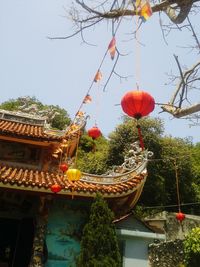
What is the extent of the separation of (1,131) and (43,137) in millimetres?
1186

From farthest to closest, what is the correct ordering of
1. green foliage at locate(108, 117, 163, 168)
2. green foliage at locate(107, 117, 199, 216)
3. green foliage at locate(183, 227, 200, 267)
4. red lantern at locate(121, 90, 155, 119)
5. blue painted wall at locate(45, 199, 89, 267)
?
green foliage at locate(108, 117, 163, 168) → green foliage at locate(107, 117, 199, 216) → green foliage at locate(183, 227, 200, 267) → blue painted wall at locate(45, 199, 89, 267) → red lantern at locate(121, 90, 155, 119)

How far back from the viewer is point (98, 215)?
23.4 feet

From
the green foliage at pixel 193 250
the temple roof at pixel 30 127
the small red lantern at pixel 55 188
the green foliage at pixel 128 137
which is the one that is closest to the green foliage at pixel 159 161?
the green foliage at pixel 128 137

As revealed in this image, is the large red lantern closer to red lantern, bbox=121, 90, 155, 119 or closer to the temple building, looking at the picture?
red lantern, bbox=121, 90, 155, 119

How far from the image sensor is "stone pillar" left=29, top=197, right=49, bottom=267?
760 centimetres

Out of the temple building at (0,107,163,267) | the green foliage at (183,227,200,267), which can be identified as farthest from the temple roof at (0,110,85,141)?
the green foliage at (183,227,200,267)

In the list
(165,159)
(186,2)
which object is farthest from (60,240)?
(165,159)

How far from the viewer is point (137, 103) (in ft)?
14.9

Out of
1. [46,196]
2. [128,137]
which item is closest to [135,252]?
[46,196]

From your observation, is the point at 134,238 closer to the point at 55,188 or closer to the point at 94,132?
the point at 55,188

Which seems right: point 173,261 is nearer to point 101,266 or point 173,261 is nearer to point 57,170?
point 57,170

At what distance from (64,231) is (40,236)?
0.67 m

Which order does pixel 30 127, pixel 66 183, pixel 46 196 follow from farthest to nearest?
pixel 30 127
pixel 66 183
pixel 46 196

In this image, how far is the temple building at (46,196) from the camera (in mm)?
7805
